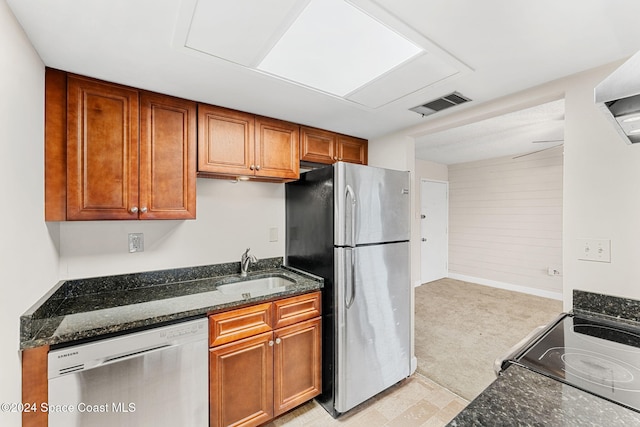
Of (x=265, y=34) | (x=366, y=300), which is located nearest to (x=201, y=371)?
(x=366, y=300)

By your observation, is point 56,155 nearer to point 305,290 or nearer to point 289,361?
point 305,290

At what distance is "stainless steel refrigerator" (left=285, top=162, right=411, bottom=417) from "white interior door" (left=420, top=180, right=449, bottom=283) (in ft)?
10.4

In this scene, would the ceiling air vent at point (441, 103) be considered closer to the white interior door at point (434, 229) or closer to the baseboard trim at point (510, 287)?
the white interior door at point (434, 229)

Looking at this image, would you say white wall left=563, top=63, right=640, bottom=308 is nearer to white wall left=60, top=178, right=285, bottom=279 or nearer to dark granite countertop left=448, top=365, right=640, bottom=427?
dark granite countertop left=448, top=365, right=640, bottom=427

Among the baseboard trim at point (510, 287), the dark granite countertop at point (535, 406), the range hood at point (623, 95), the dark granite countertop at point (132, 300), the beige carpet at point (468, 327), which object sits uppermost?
the range hood at point (623, 95)

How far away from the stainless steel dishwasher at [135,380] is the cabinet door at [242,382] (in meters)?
0.06

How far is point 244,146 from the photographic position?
6.75ft

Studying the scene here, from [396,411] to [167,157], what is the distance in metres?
2.41

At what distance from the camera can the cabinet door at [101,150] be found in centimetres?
152

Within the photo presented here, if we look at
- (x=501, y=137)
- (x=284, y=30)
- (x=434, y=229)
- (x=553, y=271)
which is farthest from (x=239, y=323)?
(x=553, y=271)

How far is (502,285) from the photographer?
489cm

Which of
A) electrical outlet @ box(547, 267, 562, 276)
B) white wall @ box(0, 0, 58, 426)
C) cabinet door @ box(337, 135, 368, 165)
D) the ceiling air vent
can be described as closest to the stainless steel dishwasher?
white wall @ box(0, 0, 58, 426)

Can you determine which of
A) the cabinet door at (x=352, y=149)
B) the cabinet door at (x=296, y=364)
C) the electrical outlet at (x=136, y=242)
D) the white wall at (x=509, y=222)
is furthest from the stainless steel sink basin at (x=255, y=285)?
the white wall at (x=509, y=222)

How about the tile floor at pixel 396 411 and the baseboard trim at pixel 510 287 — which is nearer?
the tile floor at pixel 396 411
